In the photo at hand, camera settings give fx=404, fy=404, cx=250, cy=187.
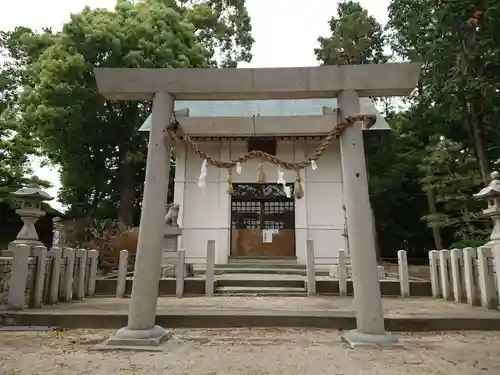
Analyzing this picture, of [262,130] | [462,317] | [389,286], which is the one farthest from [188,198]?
Answer: [462,317]

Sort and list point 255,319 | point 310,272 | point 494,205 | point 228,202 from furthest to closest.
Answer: point 228,202 → point 310,272 → point 494,205 → point 255,319

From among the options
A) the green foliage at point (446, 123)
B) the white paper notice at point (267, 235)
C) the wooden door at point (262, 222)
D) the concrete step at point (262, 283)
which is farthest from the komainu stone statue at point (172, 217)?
the green foliage at point (446, 123)

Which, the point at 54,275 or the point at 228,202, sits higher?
the point at 228,202

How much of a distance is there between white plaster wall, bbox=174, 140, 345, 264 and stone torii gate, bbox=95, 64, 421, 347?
868 centimetres

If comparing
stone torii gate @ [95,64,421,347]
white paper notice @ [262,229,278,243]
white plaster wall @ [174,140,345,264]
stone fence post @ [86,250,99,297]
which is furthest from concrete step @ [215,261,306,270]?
stone torii gate @ [95,64,421,347]

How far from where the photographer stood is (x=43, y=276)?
667cm

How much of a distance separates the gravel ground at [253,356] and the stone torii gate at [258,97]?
0.39m

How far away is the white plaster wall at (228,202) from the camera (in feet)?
43.8

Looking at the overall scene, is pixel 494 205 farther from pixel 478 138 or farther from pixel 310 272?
pixel 478 138

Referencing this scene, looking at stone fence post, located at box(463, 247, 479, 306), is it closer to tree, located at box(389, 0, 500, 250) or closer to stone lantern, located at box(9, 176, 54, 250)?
tree, located at box(389, 0, 500, 250)

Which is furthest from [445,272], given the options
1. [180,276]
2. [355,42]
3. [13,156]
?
[355,42]

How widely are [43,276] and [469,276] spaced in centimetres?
740

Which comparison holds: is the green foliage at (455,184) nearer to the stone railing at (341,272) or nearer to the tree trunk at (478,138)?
the tree trunk at (478,138)

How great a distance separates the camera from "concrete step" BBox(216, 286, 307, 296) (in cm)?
895
